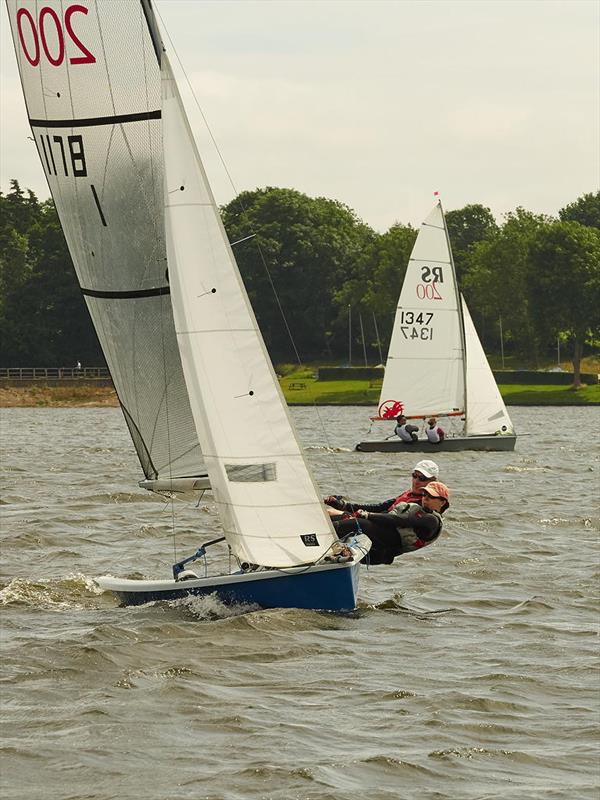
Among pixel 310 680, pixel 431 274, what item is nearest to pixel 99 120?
pixel 310 680

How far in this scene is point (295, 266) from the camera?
111562 mm

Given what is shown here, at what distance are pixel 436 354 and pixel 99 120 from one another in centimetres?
2872

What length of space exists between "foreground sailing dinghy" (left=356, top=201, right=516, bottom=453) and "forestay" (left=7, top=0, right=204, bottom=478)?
2757 centimetres

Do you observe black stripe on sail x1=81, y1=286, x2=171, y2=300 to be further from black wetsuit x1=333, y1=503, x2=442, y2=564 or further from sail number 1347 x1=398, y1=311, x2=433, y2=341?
sail number 1347 x1=398, y1=311, x2=433, y2=341

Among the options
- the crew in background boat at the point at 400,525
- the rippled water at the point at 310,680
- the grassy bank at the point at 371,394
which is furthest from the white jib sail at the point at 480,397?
the grassy bank at the point at 371,394

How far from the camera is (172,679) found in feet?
40.0

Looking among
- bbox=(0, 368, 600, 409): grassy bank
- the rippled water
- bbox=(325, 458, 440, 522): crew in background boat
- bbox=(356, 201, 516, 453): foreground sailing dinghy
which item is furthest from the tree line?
bbox=(325, 458, 440, 522): crew in background boat

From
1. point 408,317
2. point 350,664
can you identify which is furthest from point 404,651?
point 408,317

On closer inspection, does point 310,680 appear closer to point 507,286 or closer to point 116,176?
point 116,176

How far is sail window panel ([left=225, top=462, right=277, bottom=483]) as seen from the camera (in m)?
14.0

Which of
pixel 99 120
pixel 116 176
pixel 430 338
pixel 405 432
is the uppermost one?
pixel 99 120

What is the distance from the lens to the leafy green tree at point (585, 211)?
4845 inches

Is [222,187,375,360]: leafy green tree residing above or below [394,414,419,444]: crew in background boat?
above

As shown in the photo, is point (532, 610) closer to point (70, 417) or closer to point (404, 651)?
point (404, 651)
